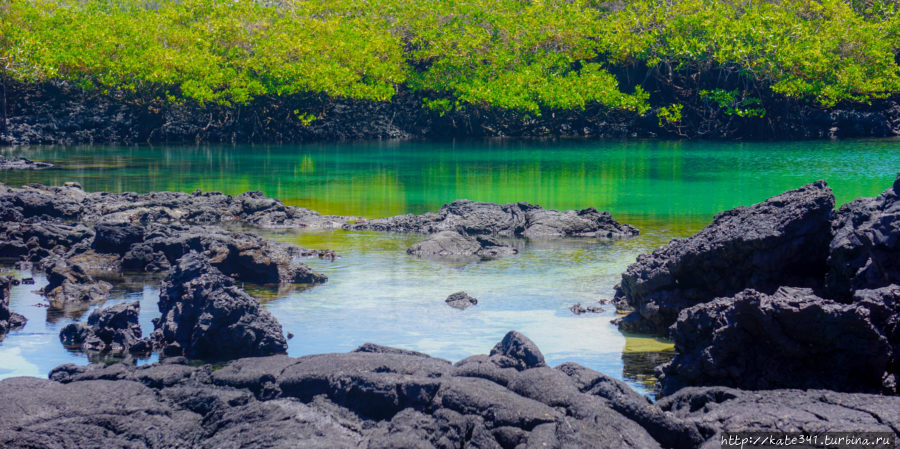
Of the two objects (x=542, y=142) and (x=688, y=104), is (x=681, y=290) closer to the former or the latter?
(x=542, y=142)

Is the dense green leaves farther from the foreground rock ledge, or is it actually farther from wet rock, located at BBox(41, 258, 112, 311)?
the foreground rock ledge

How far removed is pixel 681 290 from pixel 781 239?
1.20 meters

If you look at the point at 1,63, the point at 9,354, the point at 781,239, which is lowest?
the point at 9,354

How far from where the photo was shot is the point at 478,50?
169 feet

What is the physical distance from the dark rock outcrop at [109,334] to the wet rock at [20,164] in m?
23.8

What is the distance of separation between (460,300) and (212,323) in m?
3.20

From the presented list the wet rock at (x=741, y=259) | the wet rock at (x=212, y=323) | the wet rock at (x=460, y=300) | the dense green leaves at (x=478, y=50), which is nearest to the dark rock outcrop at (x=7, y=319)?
the wet rock at (x=212, y=323)

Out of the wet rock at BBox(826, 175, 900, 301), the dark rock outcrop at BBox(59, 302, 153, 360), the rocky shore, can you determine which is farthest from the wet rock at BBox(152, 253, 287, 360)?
the wet rock at BBox(826, 175, 900, 301)

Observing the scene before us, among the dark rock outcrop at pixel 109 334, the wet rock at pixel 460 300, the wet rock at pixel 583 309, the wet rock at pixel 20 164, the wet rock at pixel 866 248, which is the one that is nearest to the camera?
the wet rock at pixel 866 248

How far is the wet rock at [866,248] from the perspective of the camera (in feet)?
24.1

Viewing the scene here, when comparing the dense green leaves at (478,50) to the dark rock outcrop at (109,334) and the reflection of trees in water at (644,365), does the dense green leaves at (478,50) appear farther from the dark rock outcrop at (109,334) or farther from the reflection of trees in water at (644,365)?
the dark rock outcrop at (109,334)

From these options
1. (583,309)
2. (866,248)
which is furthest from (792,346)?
(583,309)

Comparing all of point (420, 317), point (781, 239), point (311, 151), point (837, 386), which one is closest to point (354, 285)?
point (420, 317)

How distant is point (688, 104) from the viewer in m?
50.7
